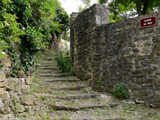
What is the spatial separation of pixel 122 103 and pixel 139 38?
1.67 metres

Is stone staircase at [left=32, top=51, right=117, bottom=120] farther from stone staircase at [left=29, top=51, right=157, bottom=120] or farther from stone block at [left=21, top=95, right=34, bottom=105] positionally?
stone block at [left=21, top=95, right=34, bottom=105]

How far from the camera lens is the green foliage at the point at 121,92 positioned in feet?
12.4

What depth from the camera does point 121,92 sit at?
12.5 ft

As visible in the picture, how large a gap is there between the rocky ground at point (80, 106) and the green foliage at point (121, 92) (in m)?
0.12

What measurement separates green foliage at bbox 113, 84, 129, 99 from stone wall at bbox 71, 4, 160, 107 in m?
0.10

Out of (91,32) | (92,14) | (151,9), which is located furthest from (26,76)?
(151,9)

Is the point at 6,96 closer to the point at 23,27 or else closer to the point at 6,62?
the point at 6,62

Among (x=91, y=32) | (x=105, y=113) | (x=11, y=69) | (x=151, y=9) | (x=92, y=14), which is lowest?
(x=105, y=113)

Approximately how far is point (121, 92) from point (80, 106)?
1.13 m

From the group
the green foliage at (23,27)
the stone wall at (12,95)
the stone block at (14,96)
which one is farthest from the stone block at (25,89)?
the green foliage at (23,27)

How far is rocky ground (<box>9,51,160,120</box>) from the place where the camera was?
120 inches

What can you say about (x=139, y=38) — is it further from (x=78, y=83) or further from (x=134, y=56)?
(x=78, y=83)

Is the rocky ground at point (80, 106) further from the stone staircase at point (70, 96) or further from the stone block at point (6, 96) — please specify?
the stone block at point (6, 96)

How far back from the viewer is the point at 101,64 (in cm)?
439
